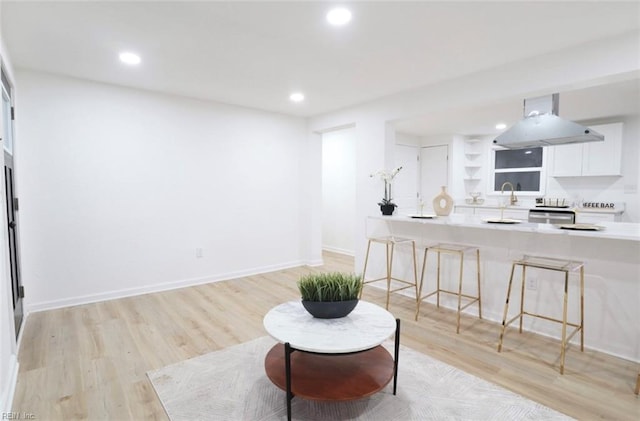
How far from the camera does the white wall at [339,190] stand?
256 inches

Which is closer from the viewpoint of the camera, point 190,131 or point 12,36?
point 12,36

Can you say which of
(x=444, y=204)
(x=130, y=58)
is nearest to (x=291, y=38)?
(x=130, y=58)

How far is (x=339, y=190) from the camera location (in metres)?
6.73

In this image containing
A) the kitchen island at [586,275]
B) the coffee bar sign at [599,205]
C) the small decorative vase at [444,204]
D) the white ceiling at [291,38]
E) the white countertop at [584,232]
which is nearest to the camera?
the white ceiling at [291,38]

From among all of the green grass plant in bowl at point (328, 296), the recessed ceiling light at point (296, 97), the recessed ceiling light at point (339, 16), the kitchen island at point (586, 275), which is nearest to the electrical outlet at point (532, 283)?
the kitchen island at point (586, 275)

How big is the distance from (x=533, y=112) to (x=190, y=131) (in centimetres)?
393

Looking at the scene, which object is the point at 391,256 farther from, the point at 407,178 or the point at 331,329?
the point at 407,178

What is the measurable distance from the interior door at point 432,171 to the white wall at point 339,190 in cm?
176

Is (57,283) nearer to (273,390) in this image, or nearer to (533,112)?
(273,390)

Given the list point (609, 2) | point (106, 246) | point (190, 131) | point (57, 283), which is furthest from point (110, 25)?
point (609, 2)

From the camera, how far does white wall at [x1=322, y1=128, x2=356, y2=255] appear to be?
256 inches

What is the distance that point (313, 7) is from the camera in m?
2.16

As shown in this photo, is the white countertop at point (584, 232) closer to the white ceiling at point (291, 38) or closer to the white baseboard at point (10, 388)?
the white ceiling at point (291, 38)

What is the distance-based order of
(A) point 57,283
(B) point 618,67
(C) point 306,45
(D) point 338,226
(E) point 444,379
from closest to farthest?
(E) point 444,379, (B) point 618,67, (C) point 306,45, (A) point 57,283, (D) point 338,226
